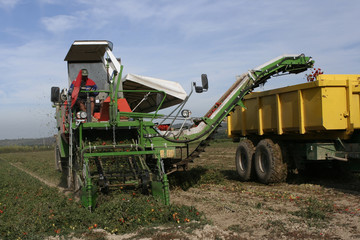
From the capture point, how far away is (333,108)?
898 centimetres

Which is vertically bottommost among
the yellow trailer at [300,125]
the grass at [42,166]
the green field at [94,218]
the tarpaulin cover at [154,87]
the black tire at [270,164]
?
the grass at [42,166]

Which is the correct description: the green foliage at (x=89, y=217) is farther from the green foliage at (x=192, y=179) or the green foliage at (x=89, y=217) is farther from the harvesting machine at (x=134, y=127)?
the green foliage at (x=192, y=179)

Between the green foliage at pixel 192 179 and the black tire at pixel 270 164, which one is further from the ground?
the black tire at pixel 270 164

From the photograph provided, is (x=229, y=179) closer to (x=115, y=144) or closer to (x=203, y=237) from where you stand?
(x=115, y=144)

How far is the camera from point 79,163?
8.84 m

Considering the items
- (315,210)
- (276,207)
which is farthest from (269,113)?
(315,210)

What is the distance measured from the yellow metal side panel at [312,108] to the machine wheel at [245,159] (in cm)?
261

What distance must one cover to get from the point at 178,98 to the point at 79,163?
273 centimetres

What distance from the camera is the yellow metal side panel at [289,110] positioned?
389 inches

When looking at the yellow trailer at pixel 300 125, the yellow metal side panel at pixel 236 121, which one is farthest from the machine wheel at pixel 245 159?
the yellow metal side panel at pixel 236 121

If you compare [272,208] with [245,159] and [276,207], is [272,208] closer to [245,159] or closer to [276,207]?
[276,207]

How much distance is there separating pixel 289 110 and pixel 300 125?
67cm

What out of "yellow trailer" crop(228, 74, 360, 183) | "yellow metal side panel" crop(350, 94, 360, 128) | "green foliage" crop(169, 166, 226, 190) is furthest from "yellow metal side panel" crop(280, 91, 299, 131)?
"green foliage" crop(169, 166, 226, 190)

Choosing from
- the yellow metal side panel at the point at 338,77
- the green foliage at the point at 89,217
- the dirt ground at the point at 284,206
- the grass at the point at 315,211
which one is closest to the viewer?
the dirt ground at the point at 284,206
